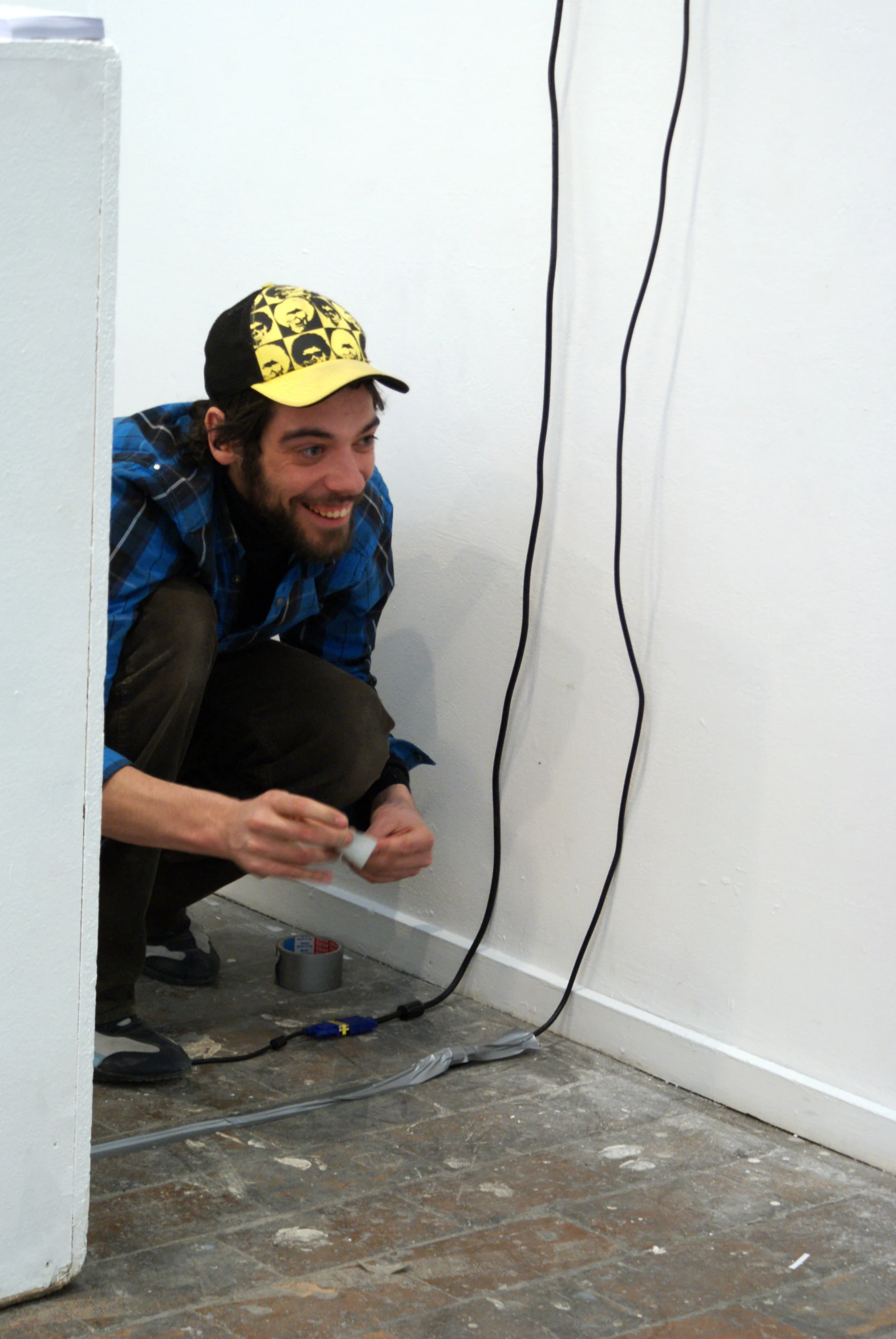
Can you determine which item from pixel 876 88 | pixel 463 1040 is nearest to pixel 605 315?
pixel 876 88

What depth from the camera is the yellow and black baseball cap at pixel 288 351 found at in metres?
1.74

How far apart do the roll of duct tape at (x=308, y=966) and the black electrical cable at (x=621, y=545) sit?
13.3 inches

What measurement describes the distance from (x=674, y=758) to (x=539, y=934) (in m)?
0.38

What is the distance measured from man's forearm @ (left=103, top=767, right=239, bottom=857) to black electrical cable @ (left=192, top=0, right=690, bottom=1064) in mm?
413

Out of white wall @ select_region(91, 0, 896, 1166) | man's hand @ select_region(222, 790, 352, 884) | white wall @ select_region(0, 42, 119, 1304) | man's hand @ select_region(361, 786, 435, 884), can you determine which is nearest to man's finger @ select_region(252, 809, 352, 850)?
man's hand @ select_region(222, 790, 352, 884)

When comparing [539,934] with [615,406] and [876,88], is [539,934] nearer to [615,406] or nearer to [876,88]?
[615,406]

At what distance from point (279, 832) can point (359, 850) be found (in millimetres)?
168

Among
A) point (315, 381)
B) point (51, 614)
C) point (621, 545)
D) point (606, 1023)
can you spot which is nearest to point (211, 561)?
point (315, 381)

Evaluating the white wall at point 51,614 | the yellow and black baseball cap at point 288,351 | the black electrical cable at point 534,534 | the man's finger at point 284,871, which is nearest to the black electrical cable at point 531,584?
the black electrical cable at point 534,534

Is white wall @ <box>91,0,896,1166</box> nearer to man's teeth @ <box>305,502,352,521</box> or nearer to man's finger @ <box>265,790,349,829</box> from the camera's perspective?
man's teeth @ <box>305,502,352,521</box>

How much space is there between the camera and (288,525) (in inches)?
71.9

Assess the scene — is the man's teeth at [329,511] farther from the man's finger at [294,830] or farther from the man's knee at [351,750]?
the man's finger at [294,830]

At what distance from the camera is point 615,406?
73.4 inches

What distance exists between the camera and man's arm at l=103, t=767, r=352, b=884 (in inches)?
59.1
